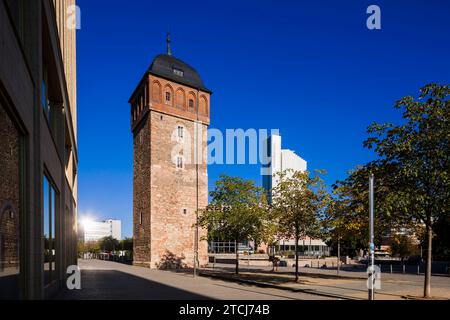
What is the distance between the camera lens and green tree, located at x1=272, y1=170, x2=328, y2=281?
22.3 m

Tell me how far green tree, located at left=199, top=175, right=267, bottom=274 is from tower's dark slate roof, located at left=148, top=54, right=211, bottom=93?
Result: 16.4 metres

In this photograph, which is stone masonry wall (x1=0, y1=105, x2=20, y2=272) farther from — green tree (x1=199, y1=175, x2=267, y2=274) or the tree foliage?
green tree (x1=199, y1=175, x2=267, y2=274)

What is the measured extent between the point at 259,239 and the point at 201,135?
58.5 feet

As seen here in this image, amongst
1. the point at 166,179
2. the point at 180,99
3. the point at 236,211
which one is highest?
the point at 180,99

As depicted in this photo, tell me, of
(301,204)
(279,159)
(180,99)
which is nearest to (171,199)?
(180,99)

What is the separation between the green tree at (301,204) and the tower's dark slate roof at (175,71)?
2466 cm

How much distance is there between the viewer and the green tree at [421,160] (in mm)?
14266

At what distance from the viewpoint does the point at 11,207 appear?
842 centimetres

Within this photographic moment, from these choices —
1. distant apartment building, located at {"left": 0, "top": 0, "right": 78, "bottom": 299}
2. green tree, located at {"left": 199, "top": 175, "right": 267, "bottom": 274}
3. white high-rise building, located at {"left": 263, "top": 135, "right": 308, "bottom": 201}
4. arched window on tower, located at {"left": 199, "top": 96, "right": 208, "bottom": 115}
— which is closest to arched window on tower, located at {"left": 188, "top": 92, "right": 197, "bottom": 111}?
arched window on tower, located at {"left": 199, "top": 96, "right": 208, "bottom": 115}

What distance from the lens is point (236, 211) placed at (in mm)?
30172

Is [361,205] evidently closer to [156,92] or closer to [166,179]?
[166,179]

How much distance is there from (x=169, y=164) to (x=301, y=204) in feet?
71.0
